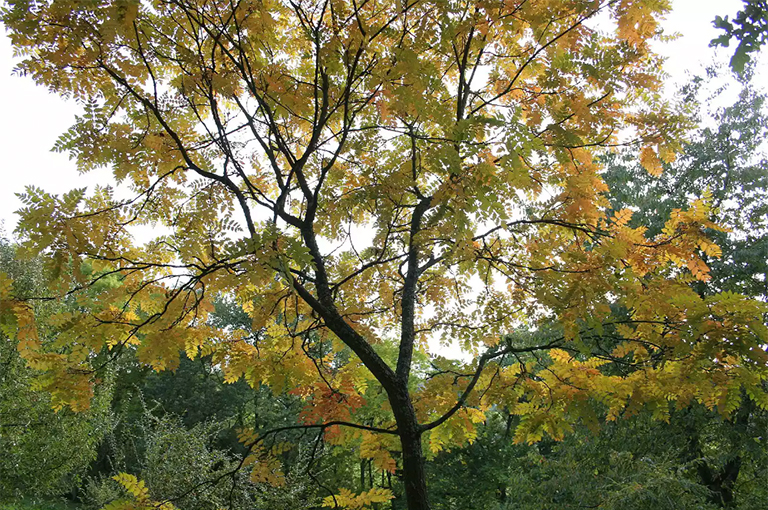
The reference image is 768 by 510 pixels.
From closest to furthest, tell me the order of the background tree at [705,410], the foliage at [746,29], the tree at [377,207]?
the foliage at [746,29] < the tree at [377,207] < the background tree at [705,410]

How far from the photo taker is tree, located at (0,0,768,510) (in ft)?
9.31

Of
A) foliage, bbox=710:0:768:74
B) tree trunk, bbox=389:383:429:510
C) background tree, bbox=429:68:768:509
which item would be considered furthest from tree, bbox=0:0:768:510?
background tree, bbox=429:68:768:509

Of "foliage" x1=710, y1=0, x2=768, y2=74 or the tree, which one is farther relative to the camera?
the tree

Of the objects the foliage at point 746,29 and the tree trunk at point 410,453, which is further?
the tree trunk at point 410,453

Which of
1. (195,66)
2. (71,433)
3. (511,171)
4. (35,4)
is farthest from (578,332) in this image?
(71,433)

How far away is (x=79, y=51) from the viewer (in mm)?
3186

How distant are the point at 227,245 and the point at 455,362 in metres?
2.54

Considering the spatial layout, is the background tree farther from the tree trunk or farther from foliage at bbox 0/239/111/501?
foliage at bbox 0/239/111/501

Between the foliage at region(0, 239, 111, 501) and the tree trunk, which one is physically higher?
the foliage at region(0, 239, 111, 501)

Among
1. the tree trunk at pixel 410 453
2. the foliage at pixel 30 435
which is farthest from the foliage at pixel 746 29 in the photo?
the foliage at pixel 30 435

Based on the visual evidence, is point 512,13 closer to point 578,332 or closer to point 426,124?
point 426,124

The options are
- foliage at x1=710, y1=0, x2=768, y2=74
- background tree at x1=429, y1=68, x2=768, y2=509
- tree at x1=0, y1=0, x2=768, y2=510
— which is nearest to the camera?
foliage at x1=710, y1=0, x2=768, y2=74

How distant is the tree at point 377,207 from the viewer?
9.31ft

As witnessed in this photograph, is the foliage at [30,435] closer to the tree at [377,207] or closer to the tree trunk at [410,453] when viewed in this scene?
the tree at [377,207]
